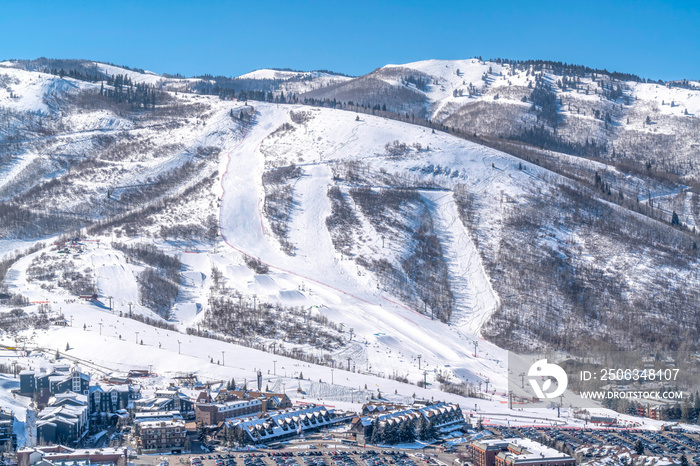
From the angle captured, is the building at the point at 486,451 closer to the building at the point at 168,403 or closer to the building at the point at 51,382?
A: the building at the point at 168,403

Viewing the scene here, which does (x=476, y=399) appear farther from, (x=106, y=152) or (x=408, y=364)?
(x=106, y=152)

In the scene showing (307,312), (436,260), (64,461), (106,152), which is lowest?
(64,461)

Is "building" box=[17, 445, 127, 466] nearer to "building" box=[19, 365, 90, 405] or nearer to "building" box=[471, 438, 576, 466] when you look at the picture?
"building" box=[19, 365, 90, 405]

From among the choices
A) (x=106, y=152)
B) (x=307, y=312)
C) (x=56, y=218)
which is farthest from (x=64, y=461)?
(x=106, y=152)

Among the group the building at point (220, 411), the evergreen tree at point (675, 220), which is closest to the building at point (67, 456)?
the building at point (220, 411)

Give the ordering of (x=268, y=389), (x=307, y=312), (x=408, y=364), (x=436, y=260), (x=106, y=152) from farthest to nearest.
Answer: (x=106, y=152) < (x=436, y=260) < (x=307, y=312) < (x=408, y=364) < (x=268, y=389)

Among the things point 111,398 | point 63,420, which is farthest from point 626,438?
point 63,420

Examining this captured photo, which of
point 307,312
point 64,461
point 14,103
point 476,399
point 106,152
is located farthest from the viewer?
point 14,103

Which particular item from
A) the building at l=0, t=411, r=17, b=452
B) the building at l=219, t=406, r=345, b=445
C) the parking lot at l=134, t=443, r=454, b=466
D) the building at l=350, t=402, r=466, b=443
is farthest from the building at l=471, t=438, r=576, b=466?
the building at l=0, t=411, r=17, b=452
